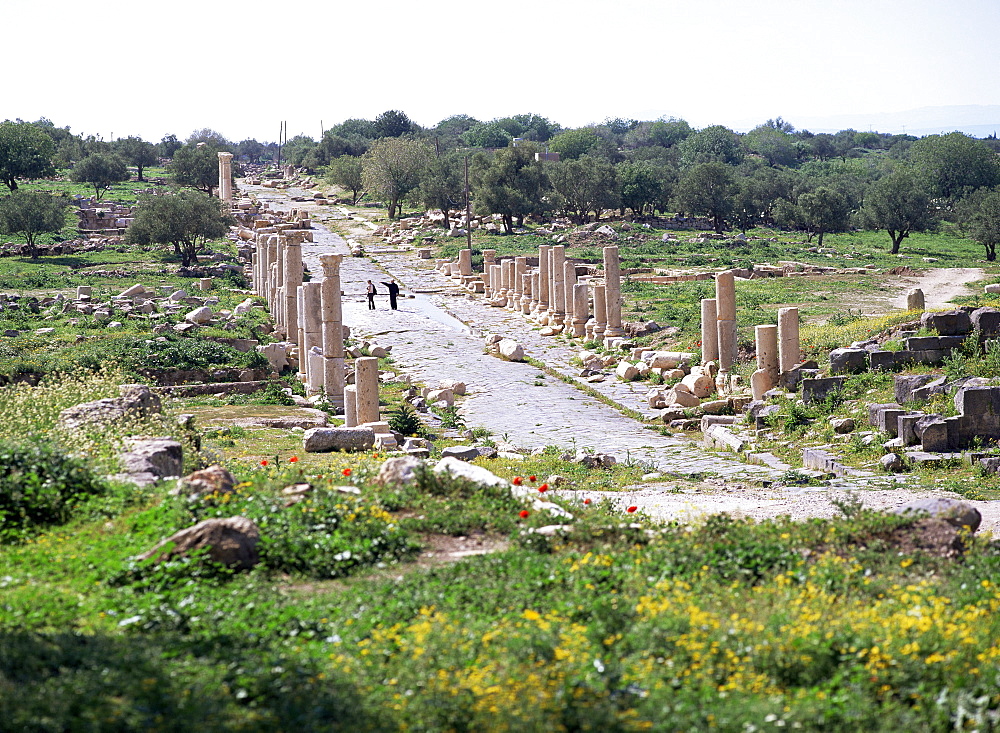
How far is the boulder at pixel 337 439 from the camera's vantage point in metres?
17.4

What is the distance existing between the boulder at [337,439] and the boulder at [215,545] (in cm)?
854

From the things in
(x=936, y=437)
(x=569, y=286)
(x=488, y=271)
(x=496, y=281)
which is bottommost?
(x=936, y=437)

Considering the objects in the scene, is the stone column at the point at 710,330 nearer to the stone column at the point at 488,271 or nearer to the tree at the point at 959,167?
the stone column at the point at 488,271

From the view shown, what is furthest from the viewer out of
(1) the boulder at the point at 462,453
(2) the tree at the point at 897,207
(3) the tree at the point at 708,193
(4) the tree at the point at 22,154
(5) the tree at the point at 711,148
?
(5) the tree at the point at 711,148

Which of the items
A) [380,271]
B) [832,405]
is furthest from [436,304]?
[832,405]

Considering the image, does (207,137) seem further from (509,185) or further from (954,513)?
(954,513)

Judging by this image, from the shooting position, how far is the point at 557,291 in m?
36.7

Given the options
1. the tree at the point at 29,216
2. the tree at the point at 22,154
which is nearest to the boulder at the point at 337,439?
the tree at the point at 29,216

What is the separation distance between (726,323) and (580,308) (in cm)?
1075

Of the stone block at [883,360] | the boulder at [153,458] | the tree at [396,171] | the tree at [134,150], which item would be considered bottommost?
the boulder at [153,458]

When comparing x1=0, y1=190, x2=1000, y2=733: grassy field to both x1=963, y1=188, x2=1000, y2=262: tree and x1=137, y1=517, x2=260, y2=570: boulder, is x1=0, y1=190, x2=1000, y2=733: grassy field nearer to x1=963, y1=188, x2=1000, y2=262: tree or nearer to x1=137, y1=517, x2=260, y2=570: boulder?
x1=137, y1=517, x2=260, y2=570: boulder

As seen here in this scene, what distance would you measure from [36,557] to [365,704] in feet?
13.0

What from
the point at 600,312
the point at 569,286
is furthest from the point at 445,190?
the point at 600,312

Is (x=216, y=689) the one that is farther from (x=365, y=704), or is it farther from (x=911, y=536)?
(x=911, y=536)
